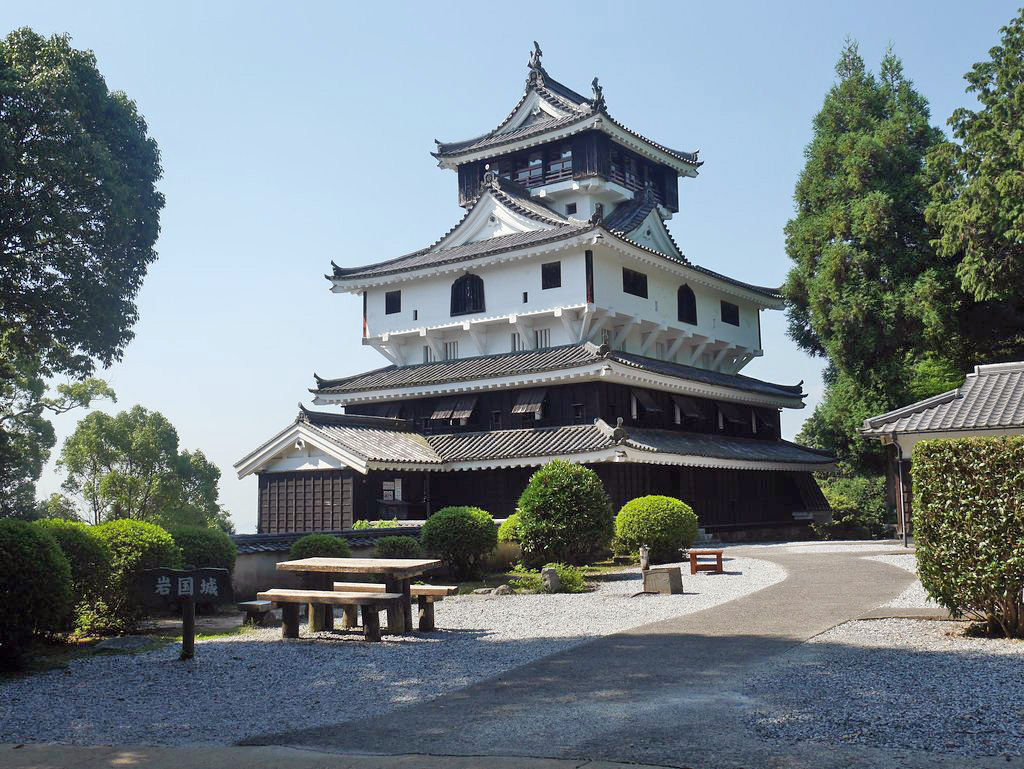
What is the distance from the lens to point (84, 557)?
43.5 feet

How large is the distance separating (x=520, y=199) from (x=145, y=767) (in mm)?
35754

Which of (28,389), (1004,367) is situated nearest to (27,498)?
(28,389)

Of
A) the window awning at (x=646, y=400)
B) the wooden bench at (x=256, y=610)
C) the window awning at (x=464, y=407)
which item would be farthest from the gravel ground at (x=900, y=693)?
the window awning at (x=464, y=407)

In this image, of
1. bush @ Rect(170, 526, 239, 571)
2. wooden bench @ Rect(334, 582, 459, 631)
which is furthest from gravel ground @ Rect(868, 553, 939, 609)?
bush @ Rect(170, 526, 239, 571)

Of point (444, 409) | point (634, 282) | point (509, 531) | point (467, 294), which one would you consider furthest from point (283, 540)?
point (634, 282)

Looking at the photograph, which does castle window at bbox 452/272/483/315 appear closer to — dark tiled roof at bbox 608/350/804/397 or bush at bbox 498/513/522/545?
dark tiled roof at bbox 608/350/804/397

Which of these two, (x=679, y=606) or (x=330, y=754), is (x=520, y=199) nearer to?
(x=679, y=606)

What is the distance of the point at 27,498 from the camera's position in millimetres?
45562

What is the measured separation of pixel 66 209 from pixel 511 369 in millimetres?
18676

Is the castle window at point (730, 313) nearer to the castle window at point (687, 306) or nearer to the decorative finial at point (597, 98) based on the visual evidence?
the castle window at point (687, 306)

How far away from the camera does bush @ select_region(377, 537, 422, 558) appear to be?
2081 cm

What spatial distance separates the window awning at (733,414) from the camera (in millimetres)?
40594

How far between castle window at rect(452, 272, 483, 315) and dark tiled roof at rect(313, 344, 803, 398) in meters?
2.13

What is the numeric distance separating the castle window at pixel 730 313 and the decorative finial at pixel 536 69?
14.4 meters
